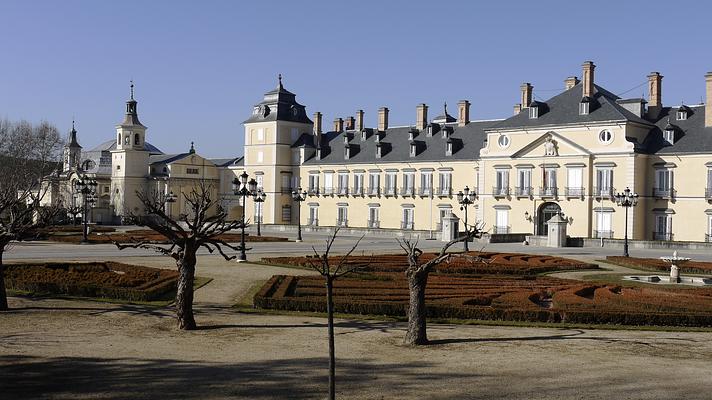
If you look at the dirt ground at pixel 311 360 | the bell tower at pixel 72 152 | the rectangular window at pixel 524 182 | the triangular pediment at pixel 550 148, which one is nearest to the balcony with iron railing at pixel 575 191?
the triangular pediment at pixel 550 148

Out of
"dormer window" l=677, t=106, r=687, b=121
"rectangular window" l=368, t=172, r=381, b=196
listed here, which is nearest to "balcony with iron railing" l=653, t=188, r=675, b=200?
"dormer window" l=677, t=106, r=687, b=121

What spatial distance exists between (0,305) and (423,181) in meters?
51.0

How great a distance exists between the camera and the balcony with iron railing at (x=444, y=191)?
64.9 meters

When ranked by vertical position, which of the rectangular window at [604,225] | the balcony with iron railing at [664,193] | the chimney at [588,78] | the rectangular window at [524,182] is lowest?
the rectangular window at [604,225]

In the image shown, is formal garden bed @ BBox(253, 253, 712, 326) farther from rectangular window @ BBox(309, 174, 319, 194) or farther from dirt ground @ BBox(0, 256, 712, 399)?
rectangular window @ BBox(309, 174, 319, 194)

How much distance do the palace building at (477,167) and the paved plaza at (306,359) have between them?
1400 inches

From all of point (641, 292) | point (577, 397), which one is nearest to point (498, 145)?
point (641, 292)

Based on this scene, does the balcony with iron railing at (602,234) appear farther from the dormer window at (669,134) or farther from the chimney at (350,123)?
the chimney at (350,123)

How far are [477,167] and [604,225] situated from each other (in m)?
12.1

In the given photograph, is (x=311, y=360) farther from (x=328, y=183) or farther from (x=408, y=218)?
(x=328, y=183)

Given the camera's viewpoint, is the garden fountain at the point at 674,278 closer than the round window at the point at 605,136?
Yes

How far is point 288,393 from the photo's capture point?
1145cm

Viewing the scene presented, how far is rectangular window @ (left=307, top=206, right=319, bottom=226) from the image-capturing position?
74.8m

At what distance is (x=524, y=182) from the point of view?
5906 cm
